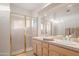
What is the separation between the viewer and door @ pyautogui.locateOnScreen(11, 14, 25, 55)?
1.60 meters

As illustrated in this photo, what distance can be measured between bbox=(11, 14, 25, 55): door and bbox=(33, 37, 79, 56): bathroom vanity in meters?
0.24

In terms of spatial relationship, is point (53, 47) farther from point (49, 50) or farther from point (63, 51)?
point (63, 51)

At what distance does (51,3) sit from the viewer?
1613 millimetres

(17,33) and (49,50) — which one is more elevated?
(17,33)

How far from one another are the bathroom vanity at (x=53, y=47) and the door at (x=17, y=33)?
0.24 meters

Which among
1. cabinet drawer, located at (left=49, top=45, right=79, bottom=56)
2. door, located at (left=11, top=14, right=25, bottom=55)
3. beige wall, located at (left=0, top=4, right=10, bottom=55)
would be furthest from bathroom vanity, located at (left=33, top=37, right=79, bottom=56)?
beige wall, located at (left=0, top=4, right=10, bottom=55)

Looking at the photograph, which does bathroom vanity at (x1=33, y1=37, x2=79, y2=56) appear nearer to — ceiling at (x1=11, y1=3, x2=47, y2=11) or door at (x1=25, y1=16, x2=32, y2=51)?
door at (x1=25, y1=16, x2=32, y2=51)

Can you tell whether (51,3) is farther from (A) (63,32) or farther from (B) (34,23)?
(A) (63,32)

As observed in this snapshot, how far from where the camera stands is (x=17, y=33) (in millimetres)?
1639

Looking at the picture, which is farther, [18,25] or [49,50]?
[49,50]

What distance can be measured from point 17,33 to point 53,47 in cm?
70

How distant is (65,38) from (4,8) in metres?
1.16

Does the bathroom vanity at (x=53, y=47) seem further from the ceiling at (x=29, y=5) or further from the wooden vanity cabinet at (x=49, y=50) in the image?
the ceiling at (x=29, y=5)

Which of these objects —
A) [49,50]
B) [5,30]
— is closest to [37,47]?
[49,50]
